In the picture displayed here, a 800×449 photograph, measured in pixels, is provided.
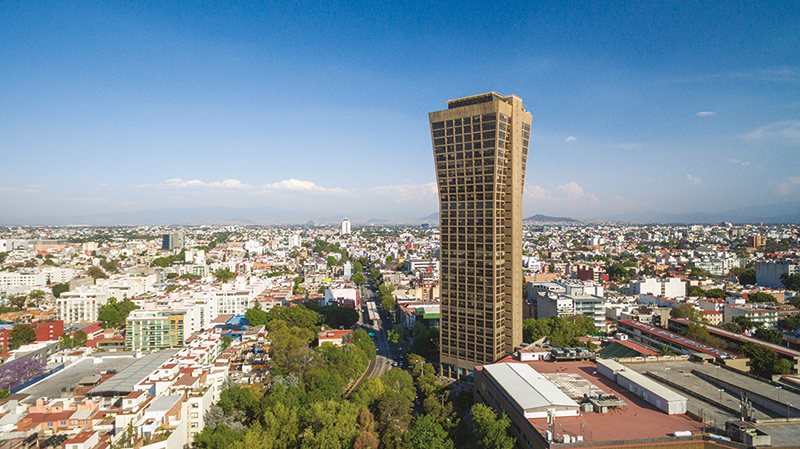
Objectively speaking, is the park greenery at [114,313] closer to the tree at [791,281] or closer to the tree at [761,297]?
the tree at [761,297]

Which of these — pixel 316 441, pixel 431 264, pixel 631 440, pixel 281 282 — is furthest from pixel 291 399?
pixel 431 264

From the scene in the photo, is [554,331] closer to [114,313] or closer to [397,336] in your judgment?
[397,336]

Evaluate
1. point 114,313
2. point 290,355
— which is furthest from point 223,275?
point 290,355

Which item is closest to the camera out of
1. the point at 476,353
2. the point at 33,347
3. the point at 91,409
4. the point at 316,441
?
the point at 316,441

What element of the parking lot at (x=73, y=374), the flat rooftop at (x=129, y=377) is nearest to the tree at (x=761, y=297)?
the flat rooftop at (x=129, y=377)

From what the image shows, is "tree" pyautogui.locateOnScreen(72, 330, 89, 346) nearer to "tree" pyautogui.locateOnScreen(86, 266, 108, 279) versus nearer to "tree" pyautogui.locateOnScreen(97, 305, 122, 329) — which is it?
"tree" pyautogui.locateOnScreen(97, 305, 122, 329)

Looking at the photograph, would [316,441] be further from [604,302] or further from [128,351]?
[604,302]

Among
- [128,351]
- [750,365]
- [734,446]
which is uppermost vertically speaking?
[734,446]
